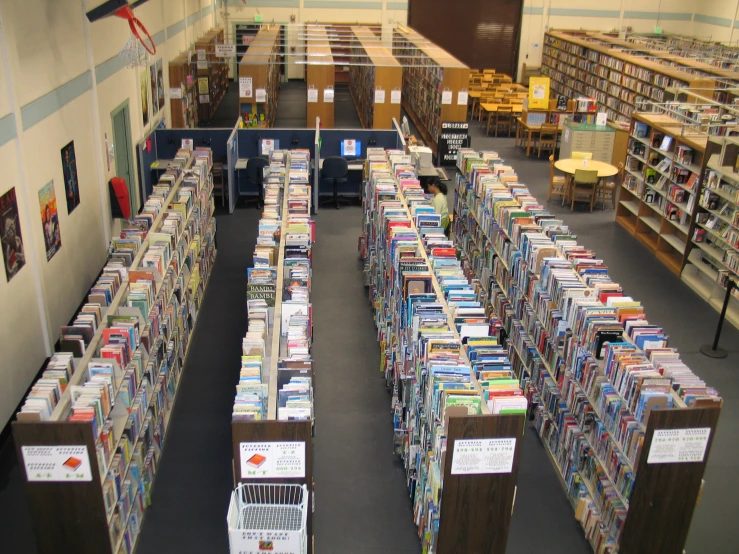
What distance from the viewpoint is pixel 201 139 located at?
13.8 metres

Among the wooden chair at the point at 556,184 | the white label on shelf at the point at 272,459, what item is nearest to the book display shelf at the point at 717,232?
the wooden chair at the point at 556,184

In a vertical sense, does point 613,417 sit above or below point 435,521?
above

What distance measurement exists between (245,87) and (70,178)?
7.64 metres

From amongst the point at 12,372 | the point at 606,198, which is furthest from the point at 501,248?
the point at 606,198

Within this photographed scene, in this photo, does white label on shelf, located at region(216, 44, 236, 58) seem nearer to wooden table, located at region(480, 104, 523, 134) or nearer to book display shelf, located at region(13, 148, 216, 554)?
book display shelf, located at region(13, 148, 216, 554)

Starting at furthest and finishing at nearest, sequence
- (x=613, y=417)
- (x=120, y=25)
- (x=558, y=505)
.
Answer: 1. (x=120, y=25)
2. (x=558, y=505)
3. (x=613, y=417)

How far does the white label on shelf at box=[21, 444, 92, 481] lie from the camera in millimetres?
4645

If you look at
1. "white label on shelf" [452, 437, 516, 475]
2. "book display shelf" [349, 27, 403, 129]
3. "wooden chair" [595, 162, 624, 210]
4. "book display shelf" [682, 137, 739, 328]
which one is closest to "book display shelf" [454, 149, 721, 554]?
"white label on shelf" [452, 437, 516, 475]

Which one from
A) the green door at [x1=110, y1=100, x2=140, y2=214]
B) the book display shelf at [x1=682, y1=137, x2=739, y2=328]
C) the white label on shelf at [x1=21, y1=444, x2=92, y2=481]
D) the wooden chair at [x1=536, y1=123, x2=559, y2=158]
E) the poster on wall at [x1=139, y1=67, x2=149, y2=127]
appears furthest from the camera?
the wooden chair at [x1=536, y1=123, x2=559, y2=158]

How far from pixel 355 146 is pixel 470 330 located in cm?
892

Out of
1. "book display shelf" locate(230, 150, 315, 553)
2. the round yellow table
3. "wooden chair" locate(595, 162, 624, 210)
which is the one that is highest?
"book display shelf" locate(230, 150, 315, 553)

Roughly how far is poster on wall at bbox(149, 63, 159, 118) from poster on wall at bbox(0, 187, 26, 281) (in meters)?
7.04

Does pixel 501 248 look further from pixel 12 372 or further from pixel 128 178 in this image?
pixel 128 178

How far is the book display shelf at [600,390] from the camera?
517 cm
